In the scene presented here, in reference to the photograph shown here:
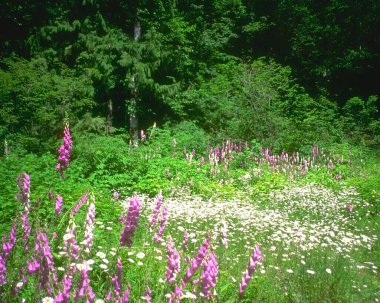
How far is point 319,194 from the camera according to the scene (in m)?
8.59

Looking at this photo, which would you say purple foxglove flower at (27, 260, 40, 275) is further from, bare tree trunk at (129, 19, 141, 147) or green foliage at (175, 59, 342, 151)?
bare tree trunk at (129, 19, 141, 147)

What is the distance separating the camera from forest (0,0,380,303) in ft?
9.67

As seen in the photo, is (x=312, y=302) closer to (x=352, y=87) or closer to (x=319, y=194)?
(x=319, y=194)

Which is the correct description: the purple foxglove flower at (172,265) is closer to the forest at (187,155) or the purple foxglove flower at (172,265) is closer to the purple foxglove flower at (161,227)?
the forest at (187,155)

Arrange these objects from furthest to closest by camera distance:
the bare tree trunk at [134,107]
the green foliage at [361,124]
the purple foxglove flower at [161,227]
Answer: the green foliage at [361,124] → the bare tree trunk at [134,107] → the purple foxglove flower at [161,227]

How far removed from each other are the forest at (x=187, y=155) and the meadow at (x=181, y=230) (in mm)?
31

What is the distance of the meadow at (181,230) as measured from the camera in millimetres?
2297

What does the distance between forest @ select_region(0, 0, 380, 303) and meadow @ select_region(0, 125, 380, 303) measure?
0.03 metres

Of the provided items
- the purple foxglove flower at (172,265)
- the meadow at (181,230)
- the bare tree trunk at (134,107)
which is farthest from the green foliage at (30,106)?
the purple foxglove flower at (172,265)

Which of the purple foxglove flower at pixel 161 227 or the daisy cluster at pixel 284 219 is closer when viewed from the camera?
the purple foxglove flower at pixel 161 227

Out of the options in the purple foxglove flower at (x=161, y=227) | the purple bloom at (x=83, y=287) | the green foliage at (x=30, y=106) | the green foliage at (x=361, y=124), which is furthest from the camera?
the green foliage at (x=361, y=124)

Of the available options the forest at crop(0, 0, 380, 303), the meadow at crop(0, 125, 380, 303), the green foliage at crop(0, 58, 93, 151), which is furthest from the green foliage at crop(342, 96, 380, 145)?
the green foliage at crop(0, 58, 93, 151)

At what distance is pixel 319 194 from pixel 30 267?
777cm

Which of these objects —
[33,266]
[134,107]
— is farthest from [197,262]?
[134,107]
